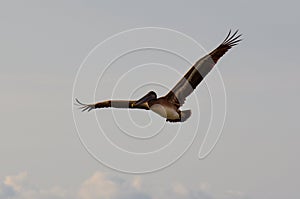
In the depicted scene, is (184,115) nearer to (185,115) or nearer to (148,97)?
(185,115)

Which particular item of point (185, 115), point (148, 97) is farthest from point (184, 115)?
point (148, 97)

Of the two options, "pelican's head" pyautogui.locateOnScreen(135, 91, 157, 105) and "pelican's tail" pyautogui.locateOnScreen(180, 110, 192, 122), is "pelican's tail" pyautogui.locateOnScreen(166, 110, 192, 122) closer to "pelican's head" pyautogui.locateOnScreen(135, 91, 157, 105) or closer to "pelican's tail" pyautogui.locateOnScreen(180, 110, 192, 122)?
"pelican's tail" pyautogui.locateOnScreen(180, 110, 192, 122)

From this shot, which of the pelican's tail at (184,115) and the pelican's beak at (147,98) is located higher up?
the pelican's beak at (147,98)

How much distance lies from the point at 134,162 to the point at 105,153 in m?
1.86

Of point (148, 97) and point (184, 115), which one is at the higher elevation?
point (148, 97)

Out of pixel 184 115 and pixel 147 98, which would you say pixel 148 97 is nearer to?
pixel 147 98

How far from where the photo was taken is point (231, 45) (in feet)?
137

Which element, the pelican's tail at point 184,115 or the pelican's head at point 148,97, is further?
the pelican's head at point 148,97

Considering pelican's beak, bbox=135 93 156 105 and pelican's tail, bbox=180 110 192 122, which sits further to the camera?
pelican's beak, bbox=135 93 156 105

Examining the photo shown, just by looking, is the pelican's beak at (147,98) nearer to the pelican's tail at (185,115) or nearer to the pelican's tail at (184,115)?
the pelican's tail at (184,115)

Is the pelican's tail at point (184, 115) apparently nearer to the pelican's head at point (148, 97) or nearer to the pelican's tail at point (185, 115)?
the pelican's tail at point (185, 115)

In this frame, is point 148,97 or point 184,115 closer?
point 184,115

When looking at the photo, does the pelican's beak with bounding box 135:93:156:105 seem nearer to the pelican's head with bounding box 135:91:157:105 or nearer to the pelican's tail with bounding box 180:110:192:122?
the pelican's head with bounding box 135:91:157:105

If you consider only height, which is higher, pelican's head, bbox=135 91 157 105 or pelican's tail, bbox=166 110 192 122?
pelican's head, bbox=135 91 157 105
